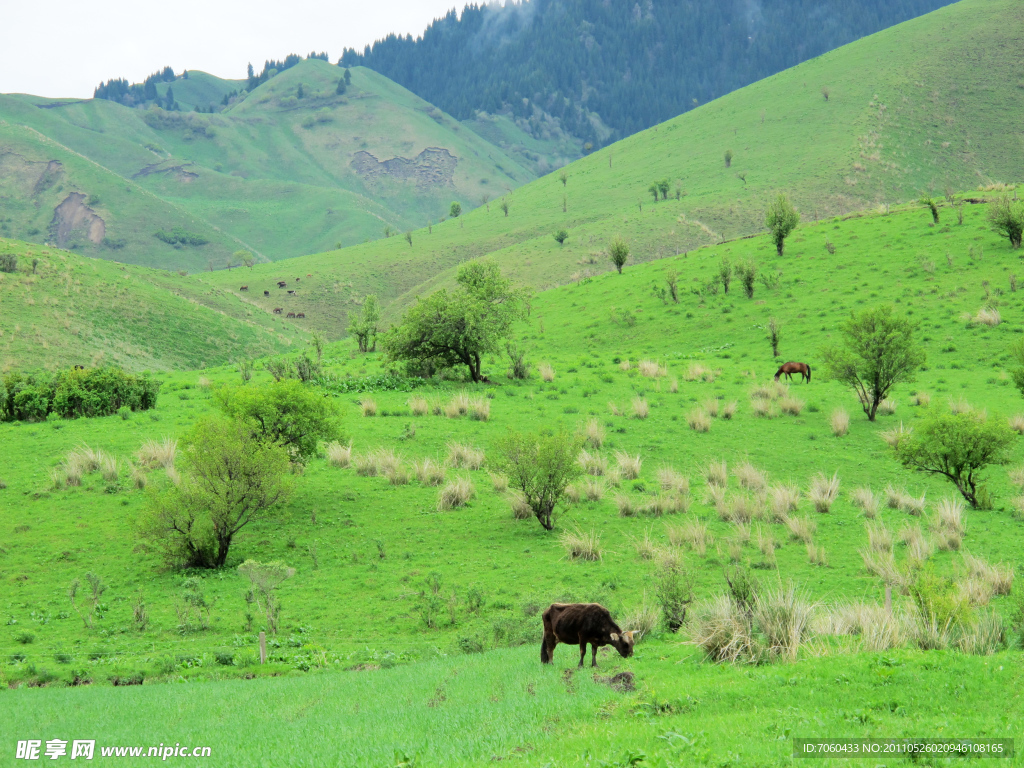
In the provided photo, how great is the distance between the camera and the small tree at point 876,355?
90.3 feet

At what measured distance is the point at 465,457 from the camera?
23375 mm

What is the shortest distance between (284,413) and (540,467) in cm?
766

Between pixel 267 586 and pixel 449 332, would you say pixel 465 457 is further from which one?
pixel 449 332

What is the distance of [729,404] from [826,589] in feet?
51.4

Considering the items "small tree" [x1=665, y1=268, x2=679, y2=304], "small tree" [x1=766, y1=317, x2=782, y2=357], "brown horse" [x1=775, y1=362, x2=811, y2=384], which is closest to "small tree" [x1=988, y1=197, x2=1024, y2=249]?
"small tree" [x1=766, y1=317, x2=782, y2=357]

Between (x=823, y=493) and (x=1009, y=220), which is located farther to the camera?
(x=1009, y=220)

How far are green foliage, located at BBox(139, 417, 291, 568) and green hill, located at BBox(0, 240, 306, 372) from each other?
33.0 meters

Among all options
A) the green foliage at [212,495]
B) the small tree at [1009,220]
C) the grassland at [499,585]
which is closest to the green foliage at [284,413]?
the green foliage at [212,495]

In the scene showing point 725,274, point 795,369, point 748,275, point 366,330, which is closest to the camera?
point 795,369

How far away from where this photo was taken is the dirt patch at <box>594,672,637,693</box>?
27.8ft

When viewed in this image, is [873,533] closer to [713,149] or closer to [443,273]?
[443,273]

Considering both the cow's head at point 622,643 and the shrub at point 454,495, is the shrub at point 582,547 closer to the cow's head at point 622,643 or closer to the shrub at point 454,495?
the shrub at point 454,495

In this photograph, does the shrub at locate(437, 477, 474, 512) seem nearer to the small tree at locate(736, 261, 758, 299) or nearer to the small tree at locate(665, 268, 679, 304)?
the small tree at locate(665, 268, 679, 304)

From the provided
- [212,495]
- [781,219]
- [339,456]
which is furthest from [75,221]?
[212,495]
